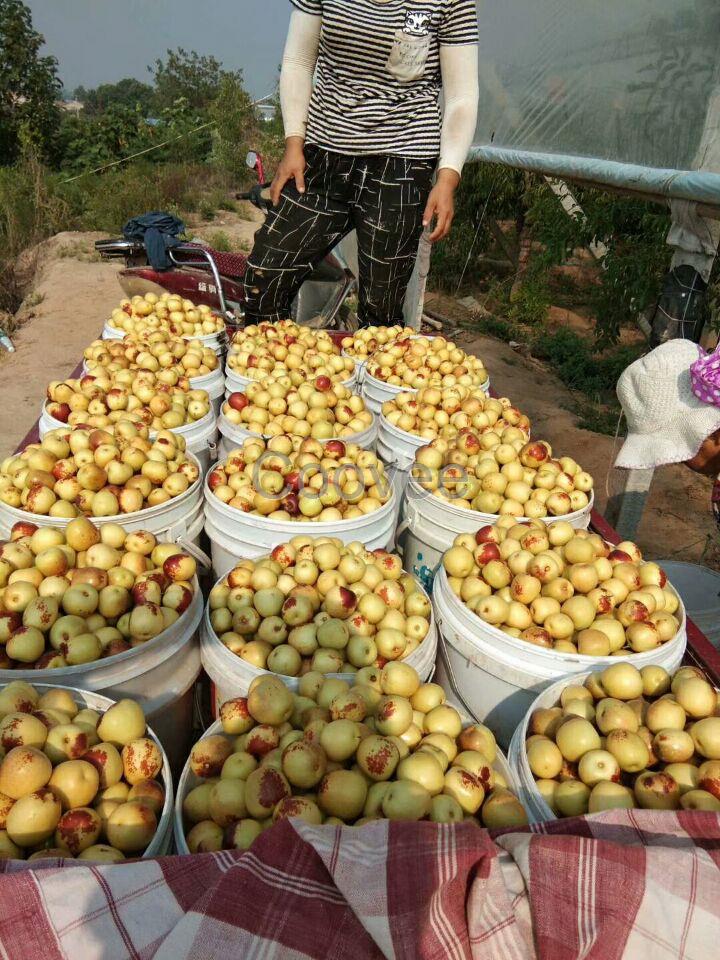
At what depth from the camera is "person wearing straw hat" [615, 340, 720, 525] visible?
2262mm

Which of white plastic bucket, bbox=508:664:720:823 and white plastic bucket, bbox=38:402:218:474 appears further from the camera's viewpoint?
white plastic bucket, bbox=38:402:218:474

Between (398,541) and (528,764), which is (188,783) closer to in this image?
(528,764)

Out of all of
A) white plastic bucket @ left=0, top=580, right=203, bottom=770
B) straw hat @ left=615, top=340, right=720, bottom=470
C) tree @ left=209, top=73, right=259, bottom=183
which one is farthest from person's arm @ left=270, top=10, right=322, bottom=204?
tree @ left=209, top=73, right=259, bottom=183

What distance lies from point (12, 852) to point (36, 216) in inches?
639

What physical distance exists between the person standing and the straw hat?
206 centimetres

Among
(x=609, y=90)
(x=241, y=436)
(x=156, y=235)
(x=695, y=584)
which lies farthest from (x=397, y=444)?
(x=156, y=235)

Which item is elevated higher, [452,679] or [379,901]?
[379,901]

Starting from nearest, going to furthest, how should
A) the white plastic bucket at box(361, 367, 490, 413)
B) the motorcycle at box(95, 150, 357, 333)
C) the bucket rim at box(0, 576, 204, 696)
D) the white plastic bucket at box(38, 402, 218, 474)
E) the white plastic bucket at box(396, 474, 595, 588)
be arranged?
the bucket rim at box(0, 576, 204, 696) → the white plastic bucket at box(396, 474, 595, 588) → the white plastic bucket at box(38, 402, 218, 474) → the white plastic bucket at box(361, 367, 490, 413) → the motorcycle at box(95, 150, 357, 333)

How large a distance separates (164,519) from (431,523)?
119cm

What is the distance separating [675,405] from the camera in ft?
7.70

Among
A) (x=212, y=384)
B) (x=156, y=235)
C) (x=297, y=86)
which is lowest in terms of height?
(x=212, y=384)

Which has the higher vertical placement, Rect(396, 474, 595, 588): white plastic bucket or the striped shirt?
the striped shirt

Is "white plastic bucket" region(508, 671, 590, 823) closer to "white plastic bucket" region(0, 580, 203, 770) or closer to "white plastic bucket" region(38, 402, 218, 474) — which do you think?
"white plastic bucket" region(0, 580, 203, 770)

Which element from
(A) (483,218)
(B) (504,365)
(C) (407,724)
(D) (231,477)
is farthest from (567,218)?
(C) (407,724)
